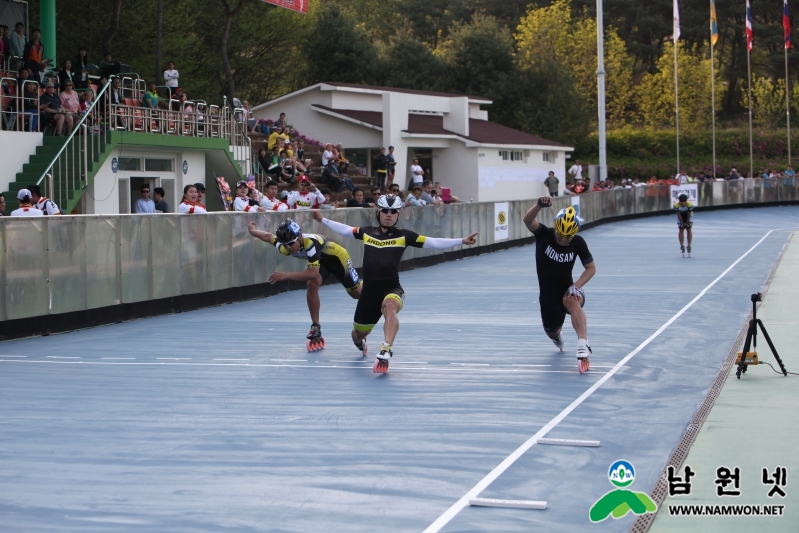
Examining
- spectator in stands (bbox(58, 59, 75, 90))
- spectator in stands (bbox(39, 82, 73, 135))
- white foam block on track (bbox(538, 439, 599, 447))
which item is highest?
spectator in stands (bbox(58, 59, 75, 90))

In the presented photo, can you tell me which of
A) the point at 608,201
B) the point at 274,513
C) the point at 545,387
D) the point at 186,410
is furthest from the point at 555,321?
the point at 608,201

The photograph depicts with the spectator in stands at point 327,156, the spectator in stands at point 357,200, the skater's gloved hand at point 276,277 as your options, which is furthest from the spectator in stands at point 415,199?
the skater's gloved hand at point 276,277

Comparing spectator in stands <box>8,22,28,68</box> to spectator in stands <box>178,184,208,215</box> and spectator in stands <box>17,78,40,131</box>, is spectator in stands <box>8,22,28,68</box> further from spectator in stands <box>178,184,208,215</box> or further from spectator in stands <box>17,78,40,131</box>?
spectator in stands <box>178,184,208,215</box>

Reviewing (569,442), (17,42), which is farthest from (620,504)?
(17,42)

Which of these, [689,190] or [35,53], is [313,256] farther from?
[689,190]

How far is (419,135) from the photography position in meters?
48.3

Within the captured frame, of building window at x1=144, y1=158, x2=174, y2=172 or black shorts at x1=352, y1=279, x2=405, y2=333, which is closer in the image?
black shorts at x1=352, y1=279, x2=405, y2=333

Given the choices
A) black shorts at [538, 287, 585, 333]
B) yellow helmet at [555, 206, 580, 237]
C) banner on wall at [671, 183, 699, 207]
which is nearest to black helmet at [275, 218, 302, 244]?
black shorts at [538, 287, 585, 333]

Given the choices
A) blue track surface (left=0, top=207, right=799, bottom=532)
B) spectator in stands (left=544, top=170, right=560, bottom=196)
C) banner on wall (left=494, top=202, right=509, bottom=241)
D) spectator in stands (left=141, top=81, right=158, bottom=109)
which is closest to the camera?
blue track surface (left=0, top=207, right=799, bottom=532)

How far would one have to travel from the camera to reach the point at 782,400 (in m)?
10.0

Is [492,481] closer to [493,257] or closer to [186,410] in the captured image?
[186,410]

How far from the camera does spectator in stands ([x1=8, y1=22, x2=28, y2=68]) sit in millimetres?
24734

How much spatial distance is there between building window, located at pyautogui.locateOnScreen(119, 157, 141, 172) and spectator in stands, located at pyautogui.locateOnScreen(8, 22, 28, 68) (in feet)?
10.9

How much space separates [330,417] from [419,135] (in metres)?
39.5
